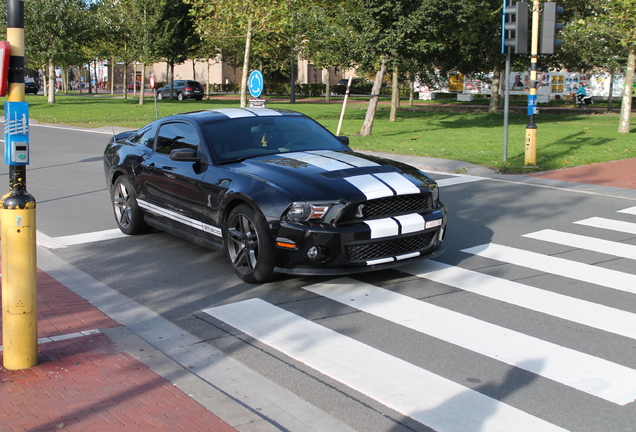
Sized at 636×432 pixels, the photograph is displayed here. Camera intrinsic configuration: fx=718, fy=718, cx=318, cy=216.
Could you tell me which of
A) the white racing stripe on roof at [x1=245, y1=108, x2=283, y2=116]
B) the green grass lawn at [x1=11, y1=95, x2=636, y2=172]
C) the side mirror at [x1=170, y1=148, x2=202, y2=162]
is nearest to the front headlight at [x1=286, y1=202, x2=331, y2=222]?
the side mirror at [x1=170, y1=148, x2=202, y2=162]

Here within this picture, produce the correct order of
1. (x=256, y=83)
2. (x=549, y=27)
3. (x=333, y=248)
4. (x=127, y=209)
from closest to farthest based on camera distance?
(x=333, y=248)
(x=127, y=209)
(x=549, y=27)
(x=256, y=83)

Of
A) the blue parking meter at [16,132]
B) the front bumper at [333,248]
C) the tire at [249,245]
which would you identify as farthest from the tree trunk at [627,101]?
the blue parking meter at [16,132]

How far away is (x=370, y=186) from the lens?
649 centimetres

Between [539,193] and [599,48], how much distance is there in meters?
28.1

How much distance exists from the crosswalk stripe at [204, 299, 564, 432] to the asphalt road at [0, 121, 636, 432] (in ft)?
0.04

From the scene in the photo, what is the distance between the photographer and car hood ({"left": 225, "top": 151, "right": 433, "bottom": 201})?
6.37 m

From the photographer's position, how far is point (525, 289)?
6.55 m

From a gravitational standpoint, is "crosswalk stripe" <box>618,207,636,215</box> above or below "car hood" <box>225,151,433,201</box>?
below

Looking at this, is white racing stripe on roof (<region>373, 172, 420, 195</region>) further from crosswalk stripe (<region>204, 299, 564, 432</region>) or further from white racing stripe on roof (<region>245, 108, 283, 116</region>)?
white racing stripe on roof (<region>245, 108, 283, 116</region>)

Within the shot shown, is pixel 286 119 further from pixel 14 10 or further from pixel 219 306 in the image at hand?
pixel 14 10

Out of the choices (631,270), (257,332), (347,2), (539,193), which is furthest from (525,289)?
(347,2)

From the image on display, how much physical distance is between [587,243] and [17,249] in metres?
6.36

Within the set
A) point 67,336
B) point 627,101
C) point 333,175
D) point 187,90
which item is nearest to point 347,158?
point 333,175

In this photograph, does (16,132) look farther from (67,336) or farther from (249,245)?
(249,245)
